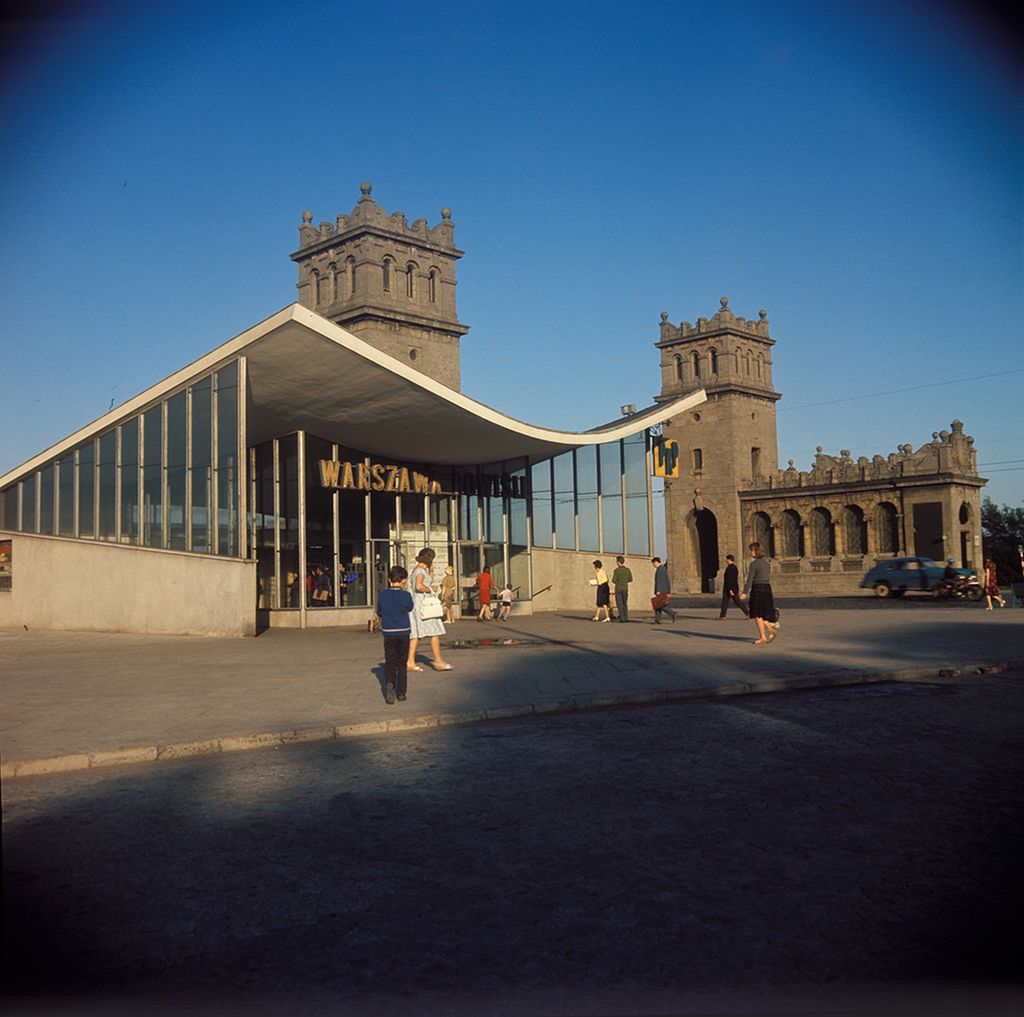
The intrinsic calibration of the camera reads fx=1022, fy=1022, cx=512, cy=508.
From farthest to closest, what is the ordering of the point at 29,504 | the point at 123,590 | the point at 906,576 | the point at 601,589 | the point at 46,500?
the point at 906,576 → the point at 29,504 → the point at 46,500 → the point at 601,589 → the point at 123,590

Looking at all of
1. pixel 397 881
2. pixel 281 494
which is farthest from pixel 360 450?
pixel 397 881

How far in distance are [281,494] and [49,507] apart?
7190mm

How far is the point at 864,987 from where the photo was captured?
147 inches

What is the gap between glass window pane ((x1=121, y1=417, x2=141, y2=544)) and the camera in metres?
25.6

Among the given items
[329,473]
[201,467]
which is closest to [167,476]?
[201,467]

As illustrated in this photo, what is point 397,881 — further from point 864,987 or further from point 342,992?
point 864,987

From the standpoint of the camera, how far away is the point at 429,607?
14.6 meters

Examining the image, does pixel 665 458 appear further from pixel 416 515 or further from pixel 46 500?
pixel 46 500

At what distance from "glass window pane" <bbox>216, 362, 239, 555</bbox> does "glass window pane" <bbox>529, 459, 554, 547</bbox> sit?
1396 centimetres

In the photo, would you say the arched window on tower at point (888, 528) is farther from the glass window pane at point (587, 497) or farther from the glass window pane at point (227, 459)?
the glass window pane at point (227, 459)

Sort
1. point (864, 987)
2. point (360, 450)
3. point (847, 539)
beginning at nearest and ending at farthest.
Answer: point (864, 987) < point (360, 450) < point (847, 539)

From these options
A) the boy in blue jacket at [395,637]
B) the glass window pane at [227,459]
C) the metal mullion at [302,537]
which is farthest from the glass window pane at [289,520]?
the boy in blue jacket at [395,637]

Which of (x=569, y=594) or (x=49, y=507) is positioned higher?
(x=49, y=507)

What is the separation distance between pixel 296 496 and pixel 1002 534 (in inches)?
2784
